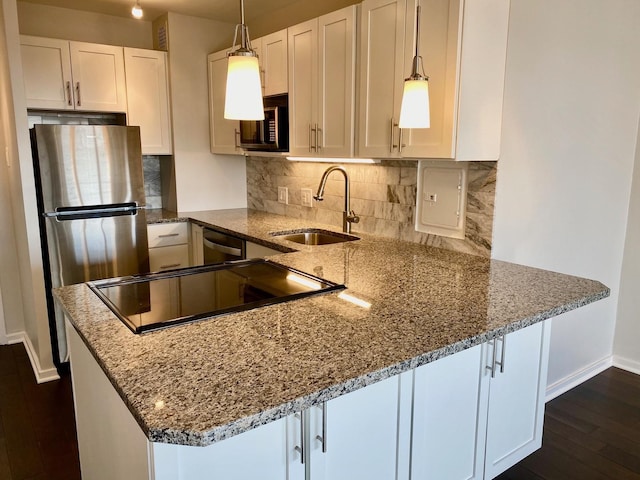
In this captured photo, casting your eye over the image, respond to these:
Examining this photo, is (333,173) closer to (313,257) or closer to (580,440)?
(313,257)

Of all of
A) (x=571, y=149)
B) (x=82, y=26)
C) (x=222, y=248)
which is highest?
(x=82, y=26)

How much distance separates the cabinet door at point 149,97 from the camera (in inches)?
138

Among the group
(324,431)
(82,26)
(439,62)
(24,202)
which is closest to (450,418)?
(324,431)

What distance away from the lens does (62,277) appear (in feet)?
9.96

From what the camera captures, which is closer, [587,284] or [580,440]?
[587,284]

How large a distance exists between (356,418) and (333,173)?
80.3 inches

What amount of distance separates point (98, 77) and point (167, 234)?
122 centimetres

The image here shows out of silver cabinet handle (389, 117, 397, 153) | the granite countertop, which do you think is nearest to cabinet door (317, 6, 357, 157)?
silver cabinet handle (389, 117, 397, 153)

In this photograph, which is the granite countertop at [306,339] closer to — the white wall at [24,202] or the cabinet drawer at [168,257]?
the white wall at [24,202]

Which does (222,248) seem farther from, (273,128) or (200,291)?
(200,291)

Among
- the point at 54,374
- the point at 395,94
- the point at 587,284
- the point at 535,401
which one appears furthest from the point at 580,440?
the point at 54,374

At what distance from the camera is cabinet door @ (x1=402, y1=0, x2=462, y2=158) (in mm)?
1931

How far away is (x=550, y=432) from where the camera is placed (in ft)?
8.13

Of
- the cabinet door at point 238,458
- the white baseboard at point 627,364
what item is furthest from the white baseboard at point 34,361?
the white baseboard at point 627,364
